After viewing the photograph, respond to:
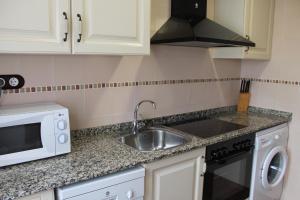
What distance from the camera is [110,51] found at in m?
1.43

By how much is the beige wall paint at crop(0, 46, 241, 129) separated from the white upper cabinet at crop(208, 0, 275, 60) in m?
0.29

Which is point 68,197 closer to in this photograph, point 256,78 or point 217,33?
point 217,33

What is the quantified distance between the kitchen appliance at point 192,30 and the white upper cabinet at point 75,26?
0.30 m

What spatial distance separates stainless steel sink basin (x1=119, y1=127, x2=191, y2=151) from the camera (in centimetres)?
189

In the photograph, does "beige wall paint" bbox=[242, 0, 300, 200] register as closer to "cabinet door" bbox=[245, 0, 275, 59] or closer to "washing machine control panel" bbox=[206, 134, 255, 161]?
"cabinet door" bbox=[245, 0, 275, 59]

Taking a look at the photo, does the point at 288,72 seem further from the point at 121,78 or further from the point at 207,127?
the point at 121,78

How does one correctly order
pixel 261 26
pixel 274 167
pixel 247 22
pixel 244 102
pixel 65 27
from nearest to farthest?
pixel 65 27 → pixel 247 22 → pixel 261 26 → pixel 274 167 → pixel 244 102

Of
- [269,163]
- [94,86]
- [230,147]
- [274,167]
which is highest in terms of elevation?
[94,86]

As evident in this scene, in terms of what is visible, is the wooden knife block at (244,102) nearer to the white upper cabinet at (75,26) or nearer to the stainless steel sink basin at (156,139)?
the stainless steel sink basin at (156,139)

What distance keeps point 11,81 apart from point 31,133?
343mm

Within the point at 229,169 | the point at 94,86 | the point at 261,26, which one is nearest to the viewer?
the point at 94,86

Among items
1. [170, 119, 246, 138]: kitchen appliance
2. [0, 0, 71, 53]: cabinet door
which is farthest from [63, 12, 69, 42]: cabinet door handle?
[170, 119, 246, 138]: kitchen appliance

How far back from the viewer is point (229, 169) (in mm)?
1995

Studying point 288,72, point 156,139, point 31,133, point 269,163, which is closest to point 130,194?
point 31,133
